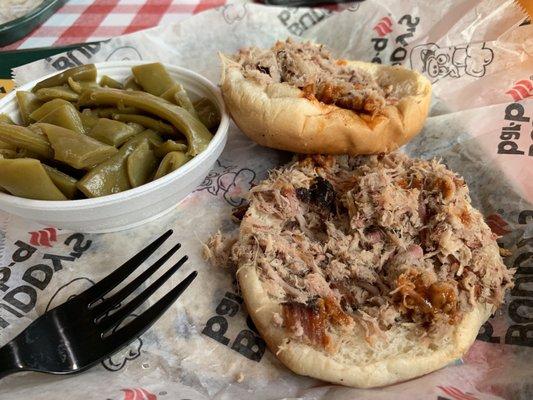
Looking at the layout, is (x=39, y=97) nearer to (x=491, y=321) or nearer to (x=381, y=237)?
(x=381, y=237)

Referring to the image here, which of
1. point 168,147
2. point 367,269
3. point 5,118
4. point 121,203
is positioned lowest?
→ point 367,269

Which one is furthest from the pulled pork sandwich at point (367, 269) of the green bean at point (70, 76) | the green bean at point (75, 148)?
the green bean at point (70, 76)

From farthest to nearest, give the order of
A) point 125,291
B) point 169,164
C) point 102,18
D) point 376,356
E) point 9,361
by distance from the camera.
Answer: point 102,18, point 169,164, point 125,291, point 376,356, point 9,361

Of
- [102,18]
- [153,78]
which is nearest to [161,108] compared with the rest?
[153,78]

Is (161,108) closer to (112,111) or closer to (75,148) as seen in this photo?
(112,111)

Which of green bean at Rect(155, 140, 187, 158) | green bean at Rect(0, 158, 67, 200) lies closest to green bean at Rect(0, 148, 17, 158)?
green bean at Rect(0, 158, 67, 200)

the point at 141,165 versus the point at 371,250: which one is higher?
the point at 141,165
